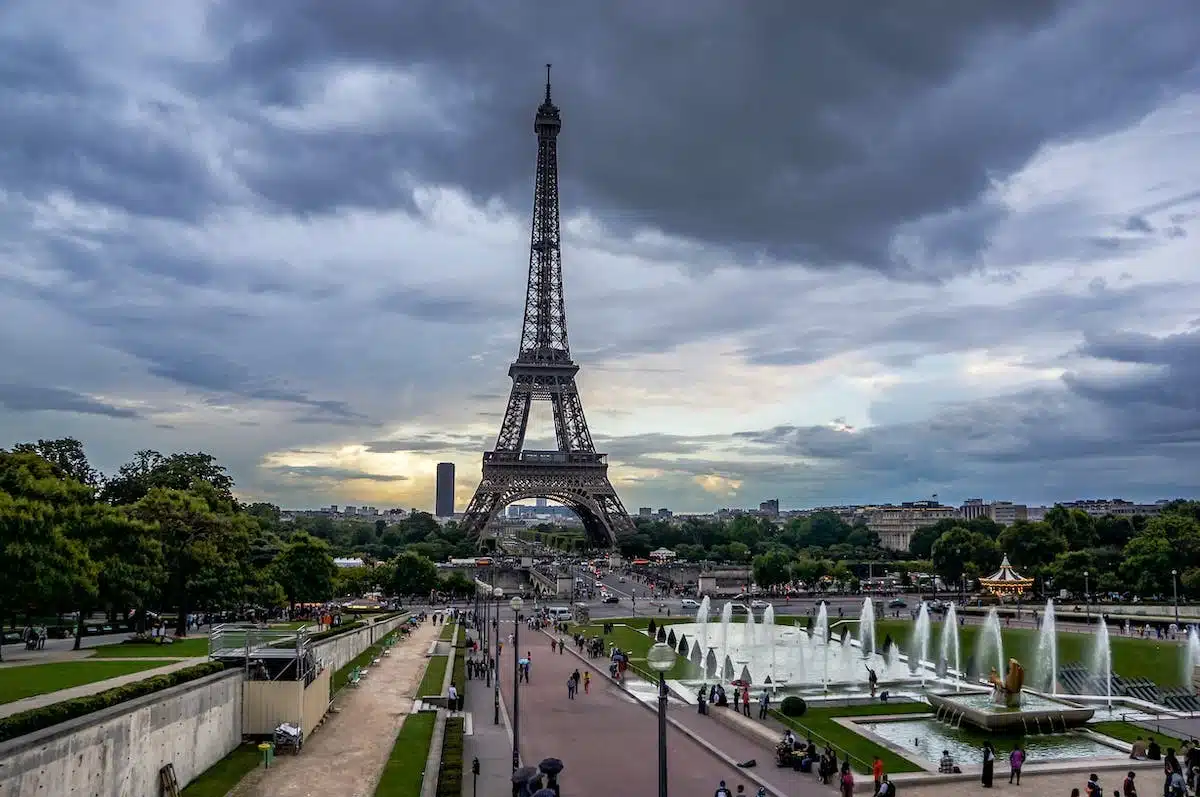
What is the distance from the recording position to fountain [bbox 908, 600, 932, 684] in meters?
48.1

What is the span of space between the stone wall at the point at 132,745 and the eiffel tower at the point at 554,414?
82902 millimetres

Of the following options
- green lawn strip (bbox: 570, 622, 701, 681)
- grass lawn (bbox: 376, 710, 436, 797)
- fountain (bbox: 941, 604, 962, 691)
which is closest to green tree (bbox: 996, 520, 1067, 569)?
fountain (bbox: 941, 604, 962, 691)

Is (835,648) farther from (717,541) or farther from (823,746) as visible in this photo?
(717,541)

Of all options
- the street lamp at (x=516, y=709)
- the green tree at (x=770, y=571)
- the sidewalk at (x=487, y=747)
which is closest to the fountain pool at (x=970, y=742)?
the street lamp at (x=516, y=709)

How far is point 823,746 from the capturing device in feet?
92.4

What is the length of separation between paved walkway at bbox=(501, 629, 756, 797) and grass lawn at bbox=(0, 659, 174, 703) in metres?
10.8

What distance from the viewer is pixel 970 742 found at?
29.8 metres

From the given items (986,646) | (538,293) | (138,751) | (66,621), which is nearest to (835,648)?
(986,646)

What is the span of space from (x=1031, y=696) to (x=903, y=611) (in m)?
39.9

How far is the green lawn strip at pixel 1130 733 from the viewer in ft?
95.1

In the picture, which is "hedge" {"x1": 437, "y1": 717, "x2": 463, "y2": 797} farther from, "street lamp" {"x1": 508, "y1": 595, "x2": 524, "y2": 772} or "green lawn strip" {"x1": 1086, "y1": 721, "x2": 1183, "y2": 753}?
"green lawn strip" {"x1": 1086, "y1": 721, "x2": 1183, "y2": 753}

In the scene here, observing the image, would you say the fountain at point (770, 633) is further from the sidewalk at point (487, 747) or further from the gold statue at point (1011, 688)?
the sidewalk at point (487, 747)

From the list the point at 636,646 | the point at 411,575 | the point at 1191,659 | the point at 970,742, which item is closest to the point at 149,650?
the point at 636,646

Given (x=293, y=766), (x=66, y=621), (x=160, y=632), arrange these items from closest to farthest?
(x=293, y=766) < (x=160, y=632) < (x=66, y=621)
